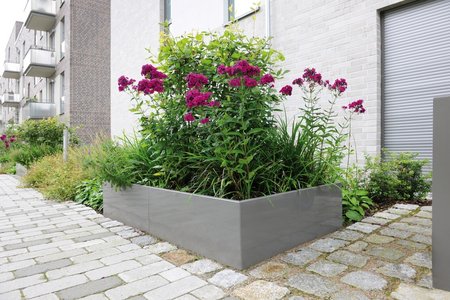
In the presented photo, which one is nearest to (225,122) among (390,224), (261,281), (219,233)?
(219,233)

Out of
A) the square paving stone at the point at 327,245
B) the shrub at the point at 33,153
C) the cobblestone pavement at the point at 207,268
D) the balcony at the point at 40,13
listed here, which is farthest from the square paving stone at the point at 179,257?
the balcony at the point at 40,13

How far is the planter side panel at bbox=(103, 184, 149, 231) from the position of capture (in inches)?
127

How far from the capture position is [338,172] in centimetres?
324

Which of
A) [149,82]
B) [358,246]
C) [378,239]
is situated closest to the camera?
[358,246]

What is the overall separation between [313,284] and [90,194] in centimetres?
389

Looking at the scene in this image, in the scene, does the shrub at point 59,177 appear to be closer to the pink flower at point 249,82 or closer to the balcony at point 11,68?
the pink flower at point 249,82

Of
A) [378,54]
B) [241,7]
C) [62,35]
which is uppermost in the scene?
[62,35]

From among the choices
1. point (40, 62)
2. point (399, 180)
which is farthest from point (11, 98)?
point (399, 180)

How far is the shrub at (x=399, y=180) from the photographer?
3.92m

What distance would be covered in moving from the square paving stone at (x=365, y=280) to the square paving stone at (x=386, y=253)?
35cm

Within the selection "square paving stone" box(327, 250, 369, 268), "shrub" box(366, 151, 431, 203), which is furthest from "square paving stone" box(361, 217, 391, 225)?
"square paving stone" box(327, 250, 369, 268)

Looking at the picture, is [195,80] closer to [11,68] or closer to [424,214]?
[424,214]

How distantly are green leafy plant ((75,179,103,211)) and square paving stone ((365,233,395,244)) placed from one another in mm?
3379

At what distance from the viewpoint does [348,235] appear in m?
2.87
